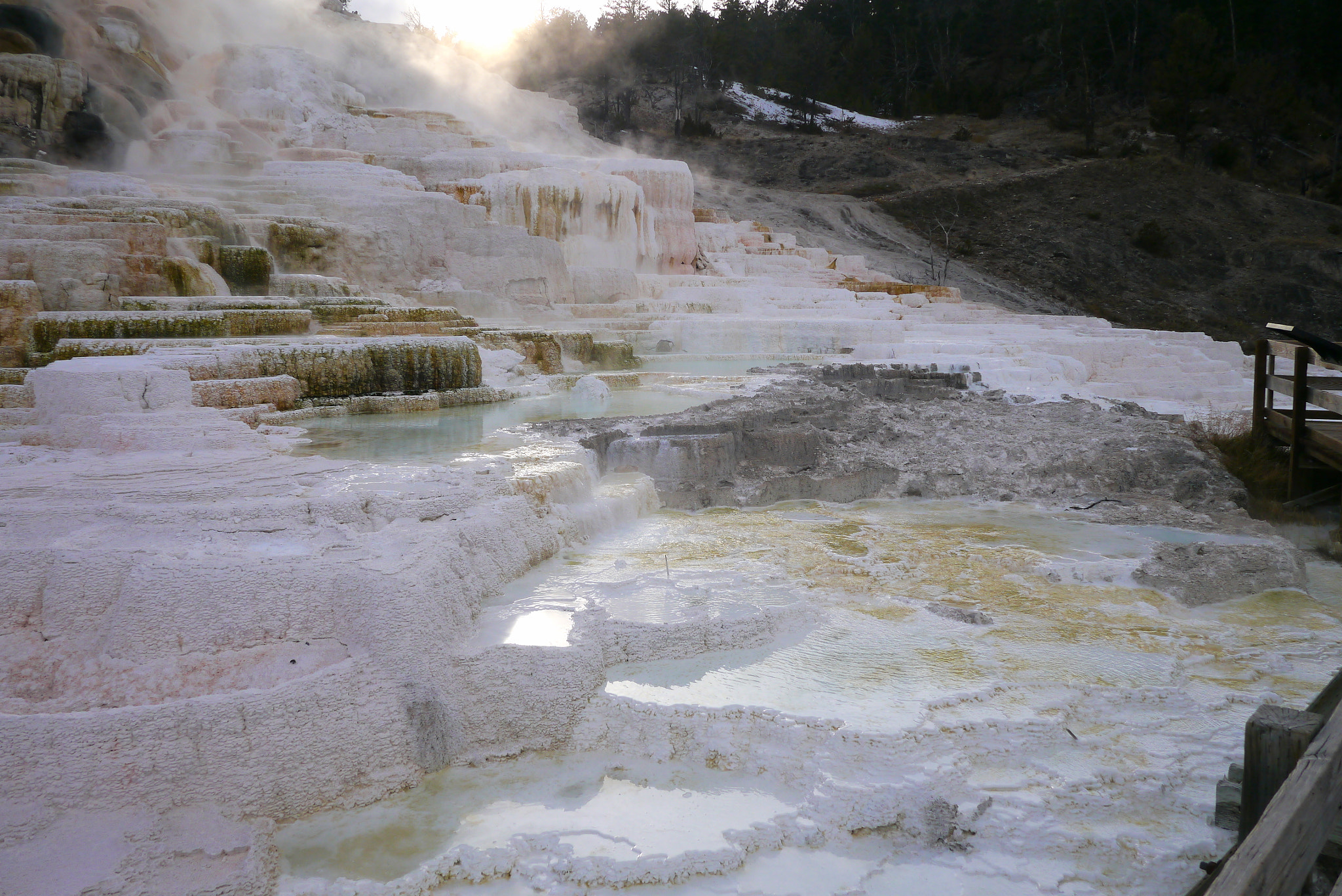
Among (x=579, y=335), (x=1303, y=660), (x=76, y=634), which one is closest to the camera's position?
(x=76, y=634)

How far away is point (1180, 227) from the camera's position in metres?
22.1

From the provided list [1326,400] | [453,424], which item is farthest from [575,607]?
[1326,400]

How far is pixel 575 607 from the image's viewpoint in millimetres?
2910

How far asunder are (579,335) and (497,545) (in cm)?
530

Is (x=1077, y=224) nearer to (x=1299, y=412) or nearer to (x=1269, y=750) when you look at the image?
(x=1299, y=412)

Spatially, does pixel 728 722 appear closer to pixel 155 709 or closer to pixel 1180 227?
pixel 155 709

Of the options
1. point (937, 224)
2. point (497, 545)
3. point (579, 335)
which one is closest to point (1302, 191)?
point (937, 224)

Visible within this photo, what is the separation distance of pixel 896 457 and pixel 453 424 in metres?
2.55

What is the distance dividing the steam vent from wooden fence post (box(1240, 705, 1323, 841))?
0.69 feet

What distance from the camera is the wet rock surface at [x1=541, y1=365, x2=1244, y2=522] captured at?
4.76 meters

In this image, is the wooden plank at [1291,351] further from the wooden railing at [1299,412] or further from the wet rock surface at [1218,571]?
the wet rock surface at [1218,571]

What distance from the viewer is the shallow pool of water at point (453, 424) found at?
4172 mm

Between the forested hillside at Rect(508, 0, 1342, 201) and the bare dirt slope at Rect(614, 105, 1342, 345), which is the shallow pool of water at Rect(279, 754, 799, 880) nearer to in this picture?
the bare dirt slope at Rect(614, 105, 1342, 345)

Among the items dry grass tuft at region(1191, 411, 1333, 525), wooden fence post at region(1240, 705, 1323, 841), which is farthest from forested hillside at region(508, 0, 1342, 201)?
wooden fence post at region(1240, 705, 1323, 841)
